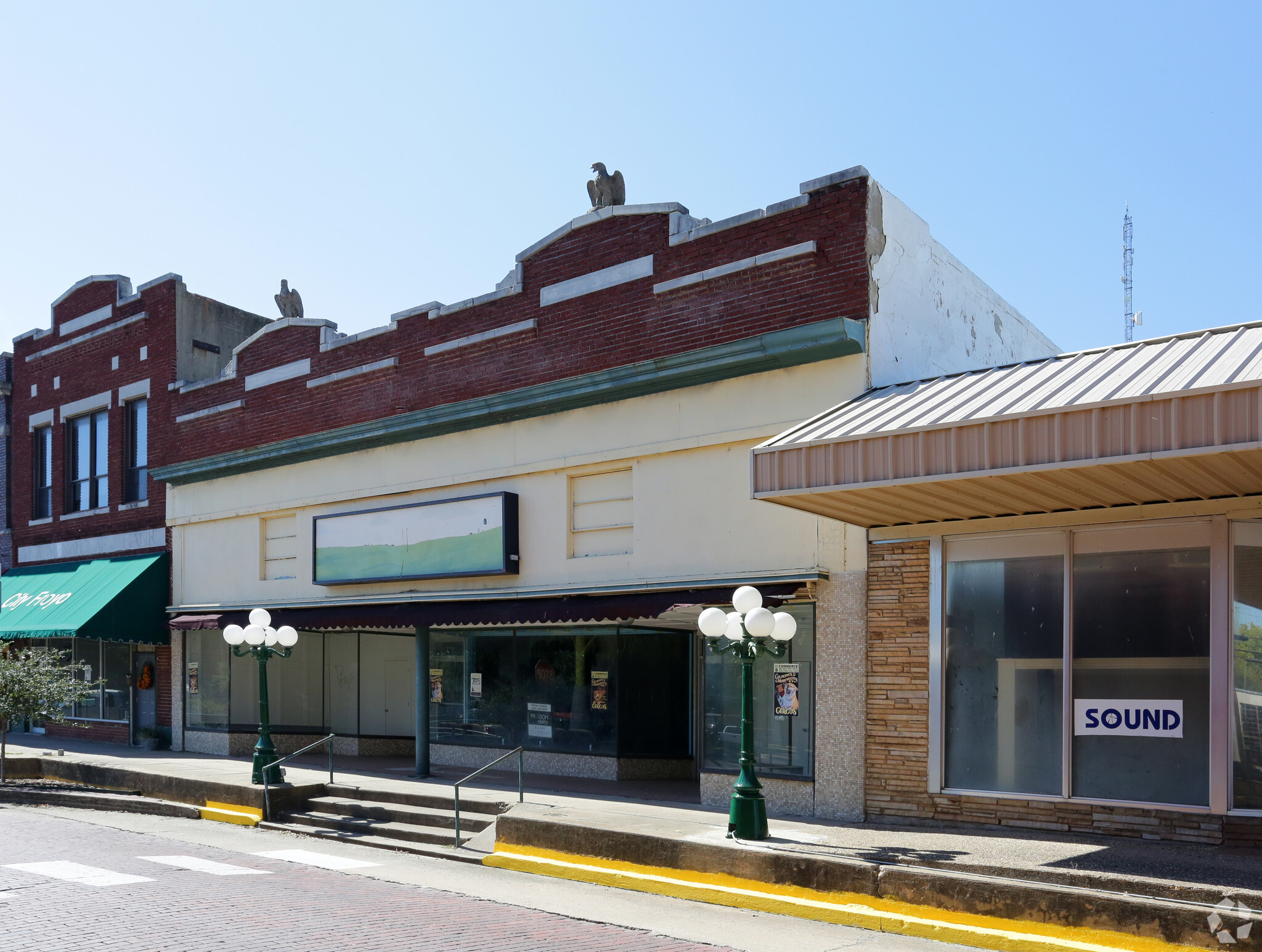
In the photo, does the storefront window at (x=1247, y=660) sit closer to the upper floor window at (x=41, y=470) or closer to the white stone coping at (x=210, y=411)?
the white stone coping at (x=210, y=411)

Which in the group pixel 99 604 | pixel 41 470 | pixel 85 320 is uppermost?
pixel 85 320

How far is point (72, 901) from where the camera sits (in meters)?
10.7

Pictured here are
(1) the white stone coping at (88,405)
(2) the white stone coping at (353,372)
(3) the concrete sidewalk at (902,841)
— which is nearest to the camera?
(3) the concrete sidewalk at (902,841)

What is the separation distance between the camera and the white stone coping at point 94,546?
2550 centimetres

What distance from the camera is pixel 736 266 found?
1548 cm

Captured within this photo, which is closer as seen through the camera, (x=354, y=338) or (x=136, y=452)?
(x=354, y=338)

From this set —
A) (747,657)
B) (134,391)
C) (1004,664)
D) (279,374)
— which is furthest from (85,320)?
(1004,664)

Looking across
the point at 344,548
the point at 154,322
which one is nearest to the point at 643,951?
the point at 344,548

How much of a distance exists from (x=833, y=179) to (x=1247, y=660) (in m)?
7.27

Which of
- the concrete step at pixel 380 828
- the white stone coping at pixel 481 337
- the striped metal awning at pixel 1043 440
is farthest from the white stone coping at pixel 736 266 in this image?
the concrete step at pixel 380 828

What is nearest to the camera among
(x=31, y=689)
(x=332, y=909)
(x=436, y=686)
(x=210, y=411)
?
(x=332, y=909)

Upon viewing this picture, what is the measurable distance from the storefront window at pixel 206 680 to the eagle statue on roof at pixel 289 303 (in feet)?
21.8

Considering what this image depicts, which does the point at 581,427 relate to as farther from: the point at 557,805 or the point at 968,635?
the point at 968,635

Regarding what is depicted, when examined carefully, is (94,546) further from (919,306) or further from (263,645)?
(919,306)
